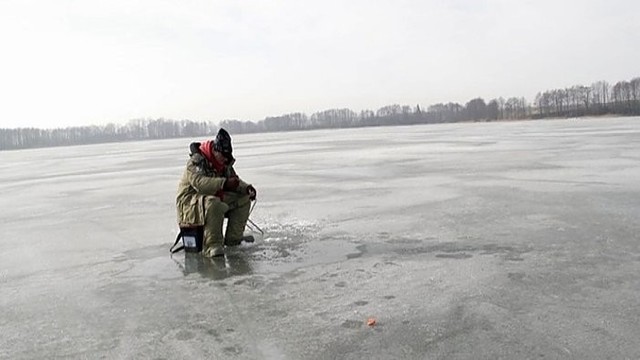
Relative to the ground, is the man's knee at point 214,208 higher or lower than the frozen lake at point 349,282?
higher

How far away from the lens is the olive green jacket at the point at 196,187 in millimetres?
6359

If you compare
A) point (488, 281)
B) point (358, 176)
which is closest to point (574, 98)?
point (358, 176)

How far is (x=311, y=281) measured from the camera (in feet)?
16.9

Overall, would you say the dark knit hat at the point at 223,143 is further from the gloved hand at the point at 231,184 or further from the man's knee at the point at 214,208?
the man's knee at the point at 214,208

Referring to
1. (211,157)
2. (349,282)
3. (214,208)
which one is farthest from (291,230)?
(349,282)

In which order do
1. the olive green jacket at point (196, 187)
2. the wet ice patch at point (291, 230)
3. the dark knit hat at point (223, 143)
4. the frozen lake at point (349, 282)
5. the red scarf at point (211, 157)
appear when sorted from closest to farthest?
1. the frozen lake at point (349, 282)
2. the olive green jacket at point (196, 187)
3. the dark knit hat at point (223, 143)
4. the red scarf at point (211, 157)
5. the wet ice patch at point (291, 230)

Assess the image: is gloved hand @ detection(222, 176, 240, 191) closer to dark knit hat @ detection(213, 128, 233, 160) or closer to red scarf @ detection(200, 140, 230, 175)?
Result: red scarf @ detection(200, 140, 230, 175)

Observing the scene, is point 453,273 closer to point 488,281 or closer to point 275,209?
point 488,281

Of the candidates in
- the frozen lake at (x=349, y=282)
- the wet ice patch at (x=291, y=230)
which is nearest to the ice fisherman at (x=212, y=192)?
the frozen lake at (x=349, y=282)

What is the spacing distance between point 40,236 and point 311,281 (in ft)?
17.0

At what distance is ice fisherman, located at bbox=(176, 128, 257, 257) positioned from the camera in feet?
20.9

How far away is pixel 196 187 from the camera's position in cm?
639

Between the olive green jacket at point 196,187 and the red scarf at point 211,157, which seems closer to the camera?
the olive green jacket at point 196,187

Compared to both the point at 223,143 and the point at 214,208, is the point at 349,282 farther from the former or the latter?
the point at 223,143
